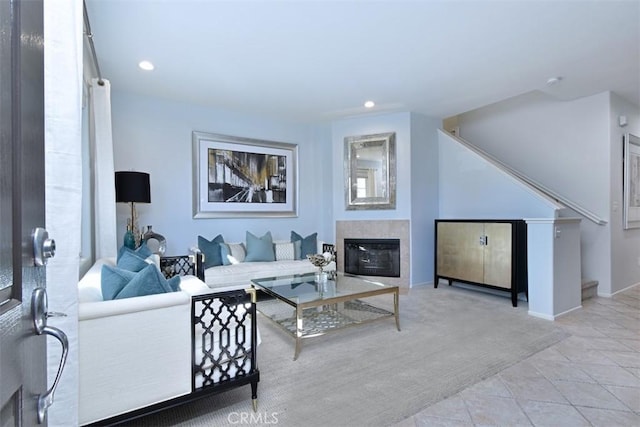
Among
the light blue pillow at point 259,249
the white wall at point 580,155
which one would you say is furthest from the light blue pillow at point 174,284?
the white wall at point 580,155

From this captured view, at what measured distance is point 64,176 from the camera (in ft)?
3.84

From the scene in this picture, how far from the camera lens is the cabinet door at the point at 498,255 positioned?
12.3 feet

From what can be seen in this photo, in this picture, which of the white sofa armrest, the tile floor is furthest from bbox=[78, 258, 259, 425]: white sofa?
the tile floor

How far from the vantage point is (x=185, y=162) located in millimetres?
4277

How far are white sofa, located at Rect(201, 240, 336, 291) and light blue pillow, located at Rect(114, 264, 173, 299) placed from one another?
1.71m

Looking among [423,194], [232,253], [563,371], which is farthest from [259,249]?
[563,371]

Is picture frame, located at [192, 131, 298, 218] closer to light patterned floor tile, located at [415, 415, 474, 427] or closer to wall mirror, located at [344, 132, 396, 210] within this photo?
wall mirror, located at [344, 132, 396, 210]

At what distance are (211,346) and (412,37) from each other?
2.76 meters

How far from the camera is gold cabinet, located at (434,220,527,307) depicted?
372cm

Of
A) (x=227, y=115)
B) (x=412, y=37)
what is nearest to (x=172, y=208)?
(x=227, y=115)

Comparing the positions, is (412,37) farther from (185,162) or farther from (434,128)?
(185,162)

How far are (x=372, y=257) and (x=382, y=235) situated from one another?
15.2 inches

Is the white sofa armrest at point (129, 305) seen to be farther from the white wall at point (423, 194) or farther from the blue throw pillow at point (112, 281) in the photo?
the white wall at point (423, 194)

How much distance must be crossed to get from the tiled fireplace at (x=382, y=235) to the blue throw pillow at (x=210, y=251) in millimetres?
1875
